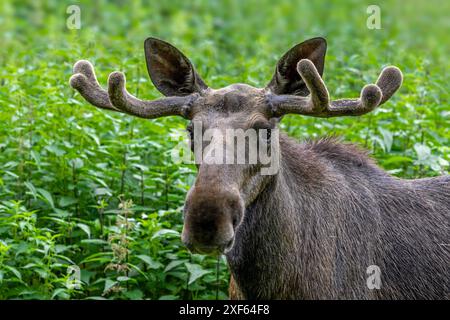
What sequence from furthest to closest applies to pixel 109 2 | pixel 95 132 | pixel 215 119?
pixel 109 2, pixel 95 132, pixel 215 119

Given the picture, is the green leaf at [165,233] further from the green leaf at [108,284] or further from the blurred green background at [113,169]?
the green leaf at [108,284]

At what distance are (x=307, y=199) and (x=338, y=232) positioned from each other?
29cm

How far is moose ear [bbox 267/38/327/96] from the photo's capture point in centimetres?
689

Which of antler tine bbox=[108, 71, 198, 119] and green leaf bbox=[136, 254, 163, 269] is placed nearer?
antler tine bbox=[108, 71, 198, 119]

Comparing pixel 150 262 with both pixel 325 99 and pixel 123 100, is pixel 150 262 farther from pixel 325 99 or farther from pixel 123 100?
pixel 325 99

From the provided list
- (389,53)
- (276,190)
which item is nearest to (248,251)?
(276,190)

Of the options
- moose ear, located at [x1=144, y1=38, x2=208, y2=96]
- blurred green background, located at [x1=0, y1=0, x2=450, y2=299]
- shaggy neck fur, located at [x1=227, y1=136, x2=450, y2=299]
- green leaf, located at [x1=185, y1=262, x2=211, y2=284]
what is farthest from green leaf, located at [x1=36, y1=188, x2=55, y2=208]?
shaggy neck fur, located at [x1=227, y1=136, x2=450, y2=299]

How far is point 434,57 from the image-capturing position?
14438 millimetres

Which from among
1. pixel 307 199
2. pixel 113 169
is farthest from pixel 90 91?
pixel 113 169

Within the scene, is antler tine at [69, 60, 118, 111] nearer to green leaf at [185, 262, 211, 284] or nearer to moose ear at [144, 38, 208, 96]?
moose ear at [144, 38, 208, 96]

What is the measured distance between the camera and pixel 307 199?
699 centimetres

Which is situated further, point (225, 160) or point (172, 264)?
point (172, 264)

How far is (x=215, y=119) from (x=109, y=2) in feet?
42.7

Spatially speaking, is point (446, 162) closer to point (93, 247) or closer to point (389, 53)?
point (93, 247)
